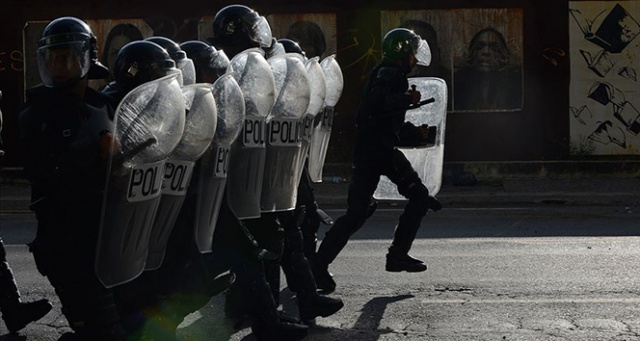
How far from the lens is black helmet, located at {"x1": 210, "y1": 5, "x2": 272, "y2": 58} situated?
7.59m

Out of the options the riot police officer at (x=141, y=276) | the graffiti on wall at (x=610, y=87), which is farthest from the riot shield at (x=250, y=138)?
the graffiti on wall at (x=610, y=87)

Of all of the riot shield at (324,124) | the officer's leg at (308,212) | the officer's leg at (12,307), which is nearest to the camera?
the officer's leg at (12,307)

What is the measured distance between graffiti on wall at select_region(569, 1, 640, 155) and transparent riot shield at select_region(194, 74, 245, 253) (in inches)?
479

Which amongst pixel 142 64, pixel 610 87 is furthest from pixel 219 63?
pixel 610 87

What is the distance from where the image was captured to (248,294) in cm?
647

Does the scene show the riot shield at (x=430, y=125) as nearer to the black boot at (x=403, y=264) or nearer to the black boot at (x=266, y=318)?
the black boot at (x=403, y=264)

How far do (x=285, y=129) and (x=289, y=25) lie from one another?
36.4 feet

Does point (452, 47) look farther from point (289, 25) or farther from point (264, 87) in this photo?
point (264, 87)

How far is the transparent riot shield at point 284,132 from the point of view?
266 inches

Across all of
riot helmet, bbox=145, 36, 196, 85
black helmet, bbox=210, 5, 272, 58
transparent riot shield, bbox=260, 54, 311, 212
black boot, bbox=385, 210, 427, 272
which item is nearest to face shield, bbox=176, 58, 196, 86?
riot helmet, bbox=145, 36, 196, 85

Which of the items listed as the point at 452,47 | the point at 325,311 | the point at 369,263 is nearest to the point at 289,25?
the point at 452,47

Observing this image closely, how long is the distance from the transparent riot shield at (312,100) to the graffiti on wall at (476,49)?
9978 mm

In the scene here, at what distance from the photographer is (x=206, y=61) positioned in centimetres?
670

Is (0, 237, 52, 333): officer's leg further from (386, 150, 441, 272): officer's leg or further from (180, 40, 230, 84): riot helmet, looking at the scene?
(386, 150, 441, 272): officer's leg
